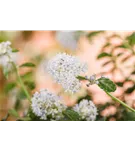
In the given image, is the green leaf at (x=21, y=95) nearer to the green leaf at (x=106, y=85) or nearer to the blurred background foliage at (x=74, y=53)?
the blurred background foliage at (x=74, y=53)

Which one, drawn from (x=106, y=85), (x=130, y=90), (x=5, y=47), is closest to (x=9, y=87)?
(x=5, y=47)

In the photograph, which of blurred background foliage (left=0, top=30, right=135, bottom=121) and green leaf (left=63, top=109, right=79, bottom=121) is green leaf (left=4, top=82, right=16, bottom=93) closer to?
blurred background foliage (left=0, top=30, right=135, bottom=121)

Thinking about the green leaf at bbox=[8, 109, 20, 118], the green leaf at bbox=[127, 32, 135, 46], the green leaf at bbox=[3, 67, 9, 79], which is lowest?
the green leaf at bbox=[8, 109, 20, 118]

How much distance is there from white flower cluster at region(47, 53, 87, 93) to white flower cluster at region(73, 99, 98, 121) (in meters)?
0.08

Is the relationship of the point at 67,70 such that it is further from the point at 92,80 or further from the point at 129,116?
the point at 129,116

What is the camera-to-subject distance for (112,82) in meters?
1.43

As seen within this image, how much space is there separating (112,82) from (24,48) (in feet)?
1.62

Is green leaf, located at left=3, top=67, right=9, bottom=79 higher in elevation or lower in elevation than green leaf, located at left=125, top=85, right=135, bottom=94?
higher

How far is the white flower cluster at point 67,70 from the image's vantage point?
1.36 meters

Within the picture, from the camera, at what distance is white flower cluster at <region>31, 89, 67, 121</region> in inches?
53.1

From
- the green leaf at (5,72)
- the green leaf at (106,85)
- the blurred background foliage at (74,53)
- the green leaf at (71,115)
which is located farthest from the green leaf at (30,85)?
the green leaf at (106,85)

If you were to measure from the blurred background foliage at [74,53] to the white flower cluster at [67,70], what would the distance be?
42 mm

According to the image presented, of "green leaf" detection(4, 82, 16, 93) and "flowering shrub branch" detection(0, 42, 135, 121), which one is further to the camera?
"green leaf" detection(4, 82, 16, 93)

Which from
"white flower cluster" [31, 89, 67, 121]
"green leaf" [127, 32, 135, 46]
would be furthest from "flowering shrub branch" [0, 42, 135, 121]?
"green leaf" [127, 32, 135, 46]
